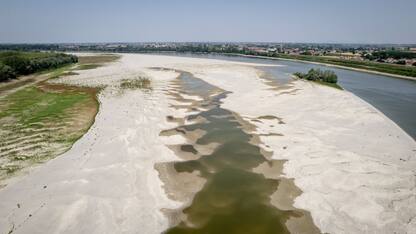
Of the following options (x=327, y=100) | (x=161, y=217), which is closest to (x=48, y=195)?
(x=161, y=217)

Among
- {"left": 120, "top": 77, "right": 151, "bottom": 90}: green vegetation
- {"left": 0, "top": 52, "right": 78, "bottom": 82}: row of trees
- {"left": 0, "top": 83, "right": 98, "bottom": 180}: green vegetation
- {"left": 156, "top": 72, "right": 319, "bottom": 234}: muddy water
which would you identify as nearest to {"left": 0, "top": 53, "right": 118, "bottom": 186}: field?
{"left": 0, "top": 83, "right": 98, "bottom": 180}: green vegetation

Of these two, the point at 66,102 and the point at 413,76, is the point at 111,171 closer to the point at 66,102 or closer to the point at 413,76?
the point at 66,102

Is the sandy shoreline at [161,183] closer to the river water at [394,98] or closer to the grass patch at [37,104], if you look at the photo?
the river water at [394,98]

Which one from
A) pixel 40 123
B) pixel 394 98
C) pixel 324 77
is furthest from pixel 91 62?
pixel 394 98

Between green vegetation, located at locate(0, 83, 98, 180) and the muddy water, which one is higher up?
green vegetation, located at locate(0, 83, 98, 180)

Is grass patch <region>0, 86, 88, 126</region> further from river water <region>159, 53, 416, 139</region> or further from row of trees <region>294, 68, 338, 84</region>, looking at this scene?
row of trees <region>294, 68, 338, 84</region>

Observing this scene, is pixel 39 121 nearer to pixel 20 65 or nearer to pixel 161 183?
pixel 161 183

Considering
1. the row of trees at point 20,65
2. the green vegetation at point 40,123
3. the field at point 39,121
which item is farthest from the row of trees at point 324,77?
the row of trees at point 20,65
